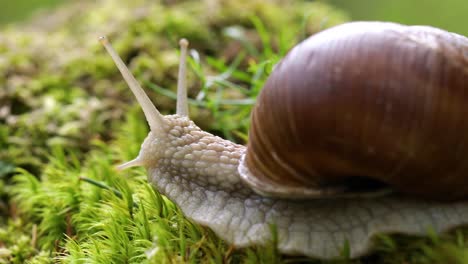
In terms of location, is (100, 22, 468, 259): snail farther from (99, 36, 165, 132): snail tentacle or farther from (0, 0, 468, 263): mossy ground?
(99, 36, 165, 132): snail tentacle

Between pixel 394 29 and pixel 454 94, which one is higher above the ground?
pixel 394 29

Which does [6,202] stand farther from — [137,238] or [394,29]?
[394,29]

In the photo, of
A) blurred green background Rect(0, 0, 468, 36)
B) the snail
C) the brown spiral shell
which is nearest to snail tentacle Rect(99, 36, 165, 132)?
the snail

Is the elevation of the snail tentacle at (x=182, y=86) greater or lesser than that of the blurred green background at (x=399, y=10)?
greater

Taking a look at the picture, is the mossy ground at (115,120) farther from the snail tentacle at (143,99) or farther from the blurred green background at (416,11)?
the blurred green background at (416,11)

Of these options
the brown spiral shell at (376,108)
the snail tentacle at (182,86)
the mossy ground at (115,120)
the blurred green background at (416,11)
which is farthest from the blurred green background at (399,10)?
the brown spiral shell at (376,108)

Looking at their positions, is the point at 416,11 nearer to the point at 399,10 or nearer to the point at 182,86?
the point at 399,10

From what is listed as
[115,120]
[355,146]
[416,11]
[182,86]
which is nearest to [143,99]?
[182,86]

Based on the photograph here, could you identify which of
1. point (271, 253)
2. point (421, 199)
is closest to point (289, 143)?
point (271, 253)

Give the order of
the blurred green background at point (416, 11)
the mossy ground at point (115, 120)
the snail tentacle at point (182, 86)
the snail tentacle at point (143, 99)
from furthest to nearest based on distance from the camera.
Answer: the blurred green background at point (416, 11), the snail tentacle at point (182, 86), the snail tentacle at point (143, 99), the mossy ground at point (115, 120)
